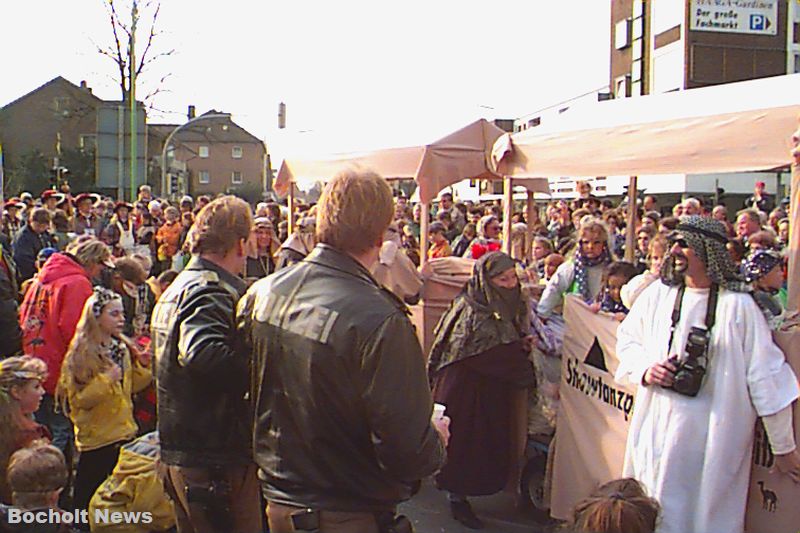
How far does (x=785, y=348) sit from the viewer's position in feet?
12.9

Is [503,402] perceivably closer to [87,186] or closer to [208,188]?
[87,186]

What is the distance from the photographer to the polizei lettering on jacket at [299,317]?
2.50 metres

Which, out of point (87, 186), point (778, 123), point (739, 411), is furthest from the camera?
point (87, 186)

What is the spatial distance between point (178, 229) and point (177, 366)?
8.87 metres

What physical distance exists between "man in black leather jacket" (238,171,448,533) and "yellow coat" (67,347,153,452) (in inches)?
106

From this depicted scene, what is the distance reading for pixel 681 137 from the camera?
4.97 metres

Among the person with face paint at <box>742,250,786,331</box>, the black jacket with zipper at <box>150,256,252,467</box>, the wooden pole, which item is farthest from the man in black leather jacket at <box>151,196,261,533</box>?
the wooden pole

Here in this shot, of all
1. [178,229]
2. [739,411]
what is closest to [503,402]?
[739,411]

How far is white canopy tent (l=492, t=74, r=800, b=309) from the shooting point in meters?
4.44

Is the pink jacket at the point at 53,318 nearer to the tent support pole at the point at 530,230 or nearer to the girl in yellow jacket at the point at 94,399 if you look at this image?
the girl in yellow jacket at the point at 94,399

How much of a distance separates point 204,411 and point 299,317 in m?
0.96

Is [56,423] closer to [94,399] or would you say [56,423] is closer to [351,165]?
[94,399]

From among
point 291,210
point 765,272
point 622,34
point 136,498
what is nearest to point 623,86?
point 622,34

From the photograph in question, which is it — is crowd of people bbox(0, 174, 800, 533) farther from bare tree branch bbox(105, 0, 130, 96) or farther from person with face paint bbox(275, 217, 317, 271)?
bare tree branch bbox(105, 0, 130, 96)
